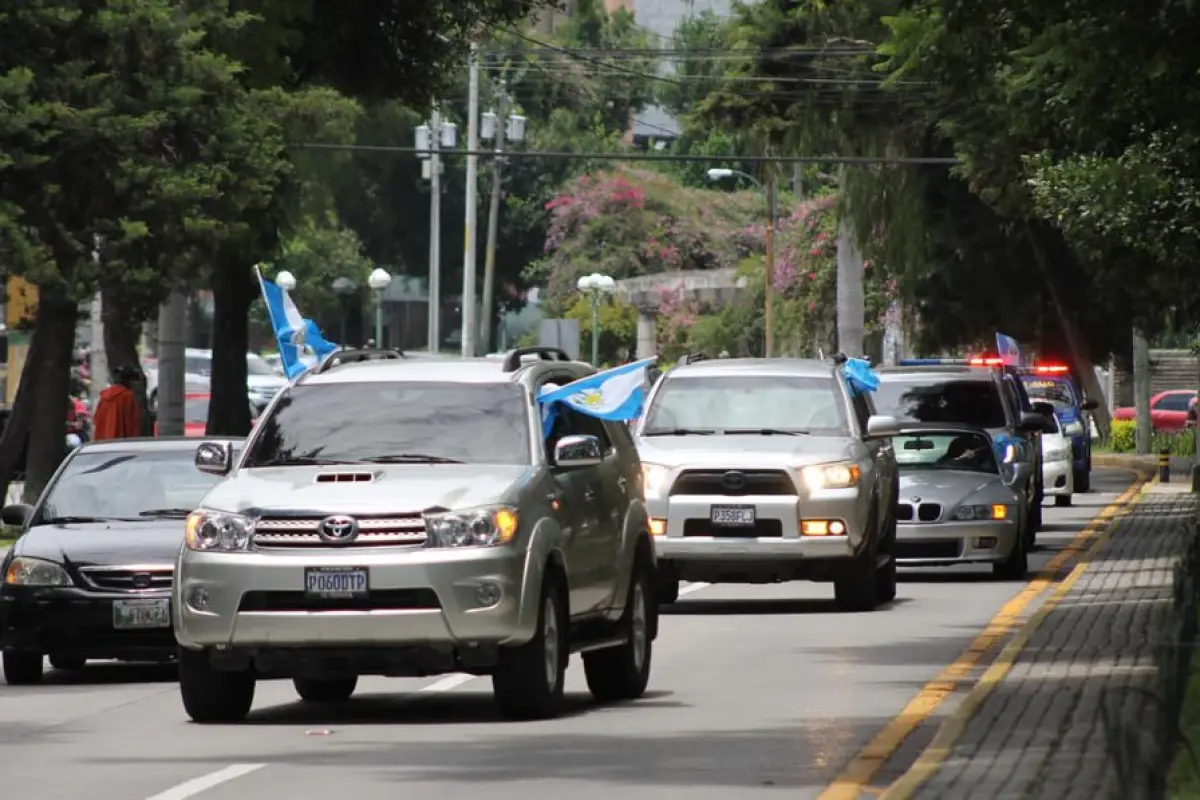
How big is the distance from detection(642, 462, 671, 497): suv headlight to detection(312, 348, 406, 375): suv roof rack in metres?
5.50

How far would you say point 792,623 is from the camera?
21.1 m

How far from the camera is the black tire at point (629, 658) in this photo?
15.3 meters

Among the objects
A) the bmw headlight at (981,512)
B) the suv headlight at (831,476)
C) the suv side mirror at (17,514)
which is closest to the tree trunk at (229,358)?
the bmw headlight at (981,512)

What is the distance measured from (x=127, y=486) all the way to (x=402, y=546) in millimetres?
4931

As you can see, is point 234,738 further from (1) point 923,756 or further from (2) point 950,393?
(2) point 950,393

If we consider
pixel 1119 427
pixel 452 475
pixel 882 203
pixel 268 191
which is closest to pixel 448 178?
pixel 1119 427

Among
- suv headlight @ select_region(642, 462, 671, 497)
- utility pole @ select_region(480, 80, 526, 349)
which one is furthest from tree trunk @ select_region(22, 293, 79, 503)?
utility pole @ select_region(480, 80, 526, 349)

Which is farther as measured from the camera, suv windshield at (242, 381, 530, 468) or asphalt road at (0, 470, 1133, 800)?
suv windshield at (242, 381, 530, 468)

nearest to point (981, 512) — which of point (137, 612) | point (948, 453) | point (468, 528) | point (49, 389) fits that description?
point (948, 453)

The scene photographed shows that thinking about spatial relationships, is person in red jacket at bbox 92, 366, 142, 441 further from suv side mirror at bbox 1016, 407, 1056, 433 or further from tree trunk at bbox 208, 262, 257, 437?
tree trunk at bbox 208, 262, 257, 437

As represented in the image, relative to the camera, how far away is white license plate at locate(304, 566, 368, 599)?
13562mm

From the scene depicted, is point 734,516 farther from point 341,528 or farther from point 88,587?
point 341,528

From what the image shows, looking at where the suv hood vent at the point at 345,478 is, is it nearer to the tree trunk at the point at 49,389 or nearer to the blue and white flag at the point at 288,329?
the blue and white flag at the point at 288,329

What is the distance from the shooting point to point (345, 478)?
46.1 feet
